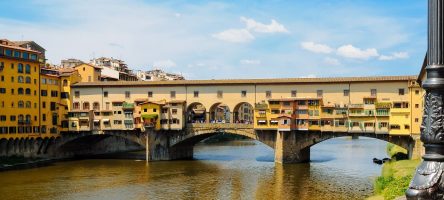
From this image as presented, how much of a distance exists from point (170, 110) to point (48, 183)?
2090 cm

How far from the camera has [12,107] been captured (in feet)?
190

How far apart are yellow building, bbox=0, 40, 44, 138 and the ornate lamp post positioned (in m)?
57.7

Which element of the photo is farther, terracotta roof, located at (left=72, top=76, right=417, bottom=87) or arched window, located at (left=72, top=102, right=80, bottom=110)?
arched window, located at (left=72, top=102, right=80, bottom=110)

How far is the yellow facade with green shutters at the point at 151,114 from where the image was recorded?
60.1 metres

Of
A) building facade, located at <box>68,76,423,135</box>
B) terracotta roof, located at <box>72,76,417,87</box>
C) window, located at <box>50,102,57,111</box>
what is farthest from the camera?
window, located at <box>50,102,57,111</box>

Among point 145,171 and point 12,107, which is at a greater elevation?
point 12,107

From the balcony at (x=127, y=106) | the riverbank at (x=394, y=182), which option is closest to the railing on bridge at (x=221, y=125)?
the balcony at (x=127, y=106)

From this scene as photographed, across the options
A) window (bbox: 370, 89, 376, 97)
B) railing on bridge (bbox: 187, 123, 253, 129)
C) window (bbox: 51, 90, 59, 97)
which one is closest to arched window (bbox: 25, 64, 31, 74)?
window (bbox: 51, 90, 59, 97)

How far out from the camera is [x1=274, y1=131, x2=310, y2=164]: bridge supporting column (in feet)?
179

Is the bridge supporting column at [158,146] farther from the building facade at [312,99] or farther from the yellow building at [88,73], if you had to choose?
the yellow building at [88,73]

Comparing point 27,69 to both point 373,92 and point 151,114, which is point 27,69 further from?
point 373,92

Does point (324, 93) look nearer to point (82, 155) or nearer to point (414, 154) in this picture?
point (414, 154)

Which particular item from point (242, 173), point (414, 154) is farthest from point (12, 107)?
point (414, 154)

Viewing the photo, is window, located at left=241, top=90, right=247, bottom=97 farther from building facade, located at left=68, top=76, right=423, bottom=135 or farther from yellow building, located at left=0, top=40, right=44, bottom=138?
yellow building, located at left=0, top=40, right=44, bottom=138
